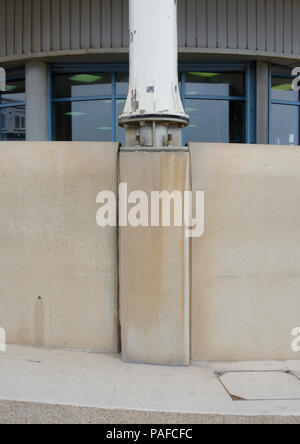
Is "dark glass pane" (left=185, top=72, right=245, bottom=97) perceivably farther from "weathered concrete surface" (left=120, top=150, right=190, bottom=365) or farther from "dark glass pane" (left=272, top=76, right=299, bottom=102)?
"weathered concrete surface" (left=120, top=150, right=190, bottom=365)

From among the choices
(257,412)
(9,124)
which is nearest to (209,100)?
(9,124)

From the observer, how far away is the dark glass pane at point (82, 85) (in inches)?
417

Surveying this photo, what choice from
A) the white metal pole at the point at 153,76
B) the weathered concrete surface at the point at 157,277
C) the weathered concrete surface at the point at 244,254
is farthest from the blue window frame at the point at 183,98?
the weathered concrete surface at the point at 157,277

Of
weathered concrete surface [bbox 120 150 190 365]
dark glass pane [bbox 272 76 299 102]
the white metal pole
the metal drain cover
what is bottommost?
the metal drain cover

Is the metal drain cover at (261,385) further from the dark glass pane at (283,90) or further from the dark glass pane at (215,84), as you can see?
the dark glass pane at (283,90)

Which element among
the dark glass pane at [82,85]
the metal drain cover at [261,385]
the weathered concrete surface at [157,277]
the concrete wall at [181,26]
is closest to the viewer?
the metal drain cover at [261,385]

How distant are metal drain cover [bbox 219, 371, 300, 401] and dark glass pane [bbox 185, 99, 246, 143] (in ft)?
23.1

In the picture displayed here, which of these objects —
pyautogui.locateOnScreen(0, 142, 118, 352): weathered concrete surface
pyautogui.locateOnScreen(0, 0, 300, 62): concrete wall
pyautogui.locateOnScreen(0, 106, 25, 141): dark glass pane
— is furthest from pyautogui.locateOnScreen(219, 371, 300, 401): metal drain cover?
pyautogui.locateOnScreen(0, 106, 25, 141): dark glass pane

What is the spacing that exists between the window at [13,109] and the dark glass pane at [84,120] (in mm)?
1016

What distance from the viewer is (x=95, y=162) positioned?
4543mm

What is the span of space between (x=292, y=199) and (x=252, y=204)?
0.41 m

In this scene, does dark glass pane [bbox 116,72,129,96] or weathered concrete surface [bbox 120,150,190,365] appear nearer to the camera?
weathered concrete surface [bbox 120,150,190,365]

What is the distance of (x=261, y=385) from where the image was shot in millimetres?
3889

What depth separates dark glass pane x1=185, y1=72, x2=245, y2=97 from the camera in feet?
34.3
